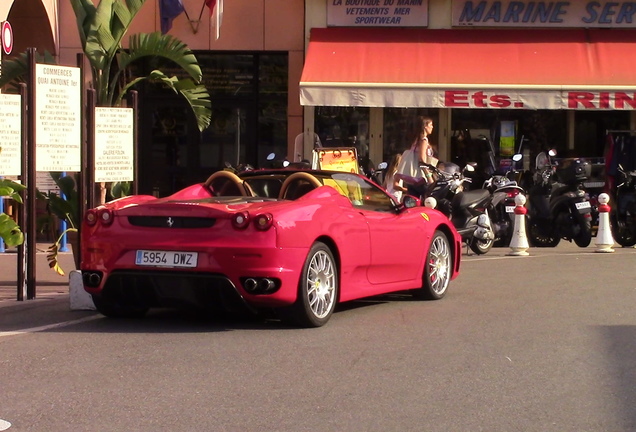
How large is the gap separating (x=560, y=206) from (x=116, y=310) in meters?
9.08

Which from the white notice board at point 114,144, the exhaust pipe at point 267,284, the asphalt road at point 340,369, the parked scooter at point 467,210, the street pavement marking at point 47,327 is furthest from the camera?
the parked scooter at point 467,210

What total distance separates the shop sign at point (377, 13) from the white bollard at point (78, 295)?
38.5 feet

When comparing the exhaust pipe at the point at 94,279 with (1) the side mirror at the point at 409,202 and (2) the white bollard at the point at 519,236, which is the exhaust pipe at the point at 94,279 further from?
(2) the white bollard at the point at 519,236

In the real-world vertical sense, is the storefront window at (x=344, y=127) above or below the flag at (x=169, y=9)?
below

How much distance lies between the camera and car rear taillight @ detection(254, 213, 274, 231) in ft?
26.6

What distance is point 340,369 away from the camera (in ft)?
23.0

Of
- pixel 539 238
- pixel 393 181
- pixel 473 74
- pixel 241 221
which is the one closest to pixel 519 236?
pixel 539 238

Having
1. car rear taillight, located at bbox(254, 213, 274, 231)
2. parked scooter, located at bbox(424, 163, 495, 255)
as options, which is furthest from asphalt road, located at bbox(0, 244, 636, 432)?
parked scooter, located at bbox(424, 163, 495, 255)

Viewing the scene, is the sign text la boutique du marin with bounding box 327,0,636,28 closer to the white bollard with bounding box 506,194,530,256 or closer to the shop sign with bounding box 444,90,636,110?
the shop sign with bounding box 444,90,636,110

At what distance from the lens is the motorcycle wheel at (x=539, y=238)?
55.0ft

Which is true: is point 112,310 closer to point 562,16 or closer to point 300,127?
point 300,127

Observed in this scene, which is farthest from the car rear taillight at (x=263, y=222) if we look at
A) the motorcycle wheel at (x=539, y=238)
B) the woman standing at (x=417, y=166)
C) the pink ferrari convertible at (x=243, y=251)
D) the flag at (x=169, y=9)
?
the flag at (x=169, y=9)

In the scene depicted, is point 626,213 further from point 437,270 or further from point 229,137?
point 229,137

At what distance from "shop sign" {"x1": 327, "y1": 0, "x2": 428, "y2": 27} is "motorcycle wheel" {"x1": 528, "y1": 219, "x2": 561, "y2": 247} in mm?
5338
